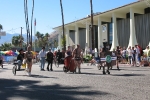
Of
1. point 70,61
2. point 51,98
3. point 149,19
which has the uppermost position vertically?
point 149,19

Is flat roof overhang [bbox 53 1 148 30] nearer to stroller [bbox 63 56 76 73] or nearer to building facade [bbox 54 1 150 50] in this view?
building facade [bbox 54 1 150 50]

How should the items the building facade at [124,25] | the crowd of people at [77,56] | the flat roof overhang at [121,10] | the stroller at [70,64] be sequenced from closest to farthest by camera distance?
the crowd of people at [77,56] < the stroller at [70,64] < the flat roof overhang at [121,10] < the building facade at [124,25]

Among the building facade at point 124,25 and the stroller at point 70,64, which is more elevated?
the building facade at point 124,25

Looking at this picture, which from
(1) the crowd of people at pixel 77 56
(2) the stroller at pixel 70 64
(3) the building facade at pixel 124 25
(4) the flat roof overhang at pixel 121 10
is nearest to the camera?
(1) the crowd of people at pixel 77 56

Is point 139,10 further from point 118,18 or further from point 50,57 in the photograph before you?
point 50,57

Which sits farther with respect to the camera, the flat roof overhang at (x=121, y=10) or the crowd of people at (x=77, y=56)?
the flat roof overhang at (x=121, y=10)

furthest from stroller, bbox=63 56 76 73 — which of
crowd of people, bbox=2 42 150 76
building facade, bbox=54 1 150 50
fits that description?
building facade, bbox=54 1 150 50

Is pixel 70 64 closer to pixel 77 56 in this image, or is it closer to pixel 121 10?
pixel 77 56

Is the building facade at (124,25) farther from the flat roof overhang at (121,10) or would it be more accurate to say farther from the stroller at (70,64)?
the stroller at (70,64)

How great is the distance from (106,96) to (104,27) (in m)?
40.7

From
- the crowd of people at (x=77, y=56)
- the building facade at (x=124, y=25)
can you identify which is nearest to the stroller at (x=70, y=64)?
the crowd of people at (x=77, y=56)

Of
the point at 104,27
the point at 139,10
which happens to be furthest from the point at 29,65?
the point at 104,27

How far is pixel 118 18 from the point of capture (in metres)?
43.2

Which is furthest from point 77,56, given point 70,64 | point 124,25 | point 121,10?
point 124,25
